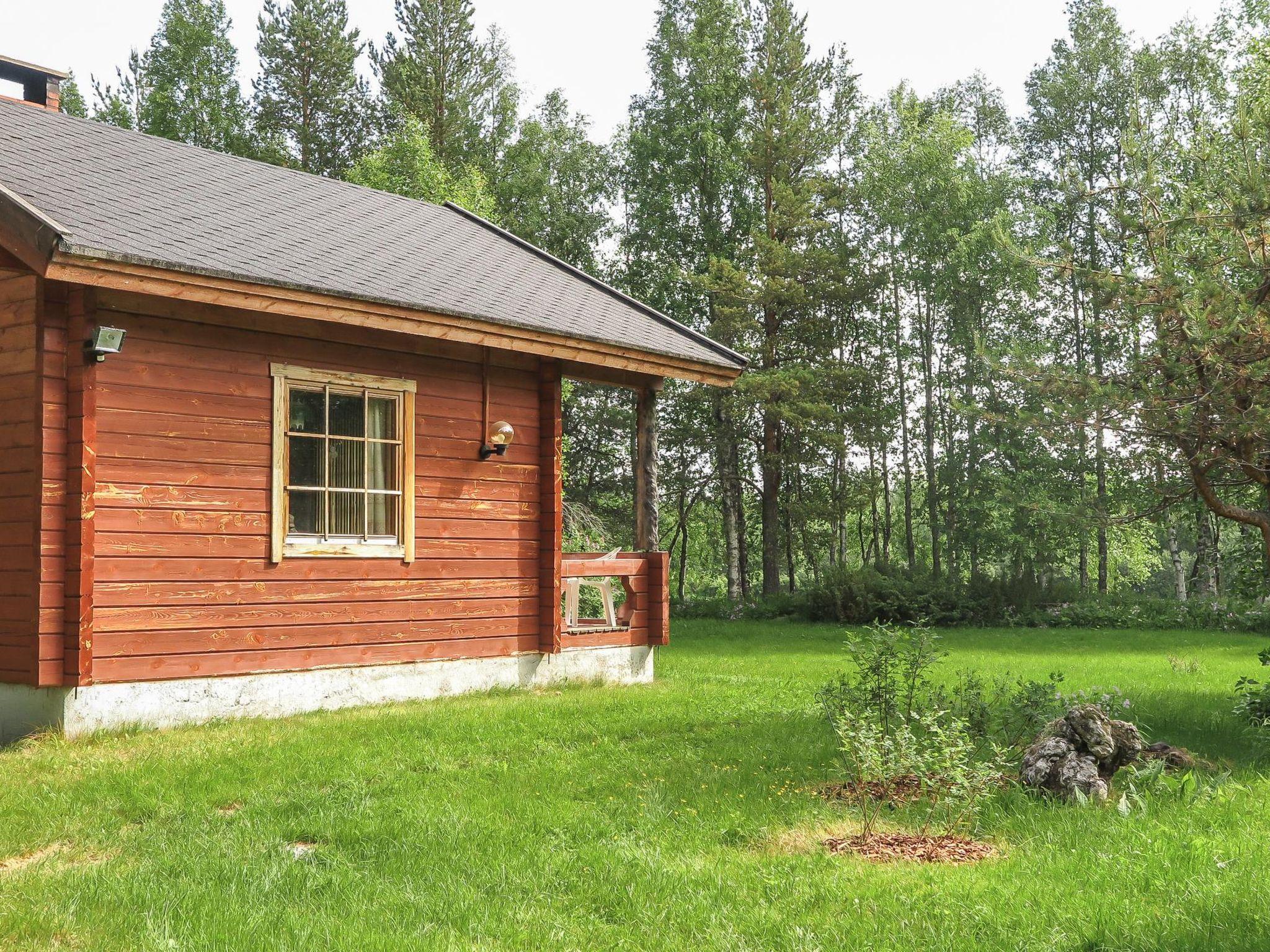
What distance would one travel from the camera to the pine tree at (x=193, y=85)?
30734 mm

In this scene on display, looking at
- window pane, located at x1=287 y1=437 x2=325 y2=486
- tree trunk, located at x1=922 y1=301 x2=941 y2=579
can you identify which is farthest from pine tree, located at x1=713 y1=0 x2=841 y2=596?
window pane, located at x1=287 y1=437 x2=325 y2=486

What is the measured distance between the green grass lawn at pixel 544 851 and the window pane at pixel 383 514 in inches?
69.1

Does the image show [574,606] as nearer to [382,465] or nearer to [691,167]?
[382,465]

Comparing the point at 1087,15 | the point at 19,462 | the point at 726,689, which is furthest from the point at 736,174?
the point at 19,462

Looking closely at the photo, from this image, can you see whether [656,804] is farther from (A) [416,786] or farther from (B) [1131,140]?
(B) [1131,140]

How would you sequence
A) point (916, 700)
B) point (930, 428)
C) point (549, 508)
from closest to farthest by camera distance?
point (916, 700) → point (549, 508) → point (930, 428)

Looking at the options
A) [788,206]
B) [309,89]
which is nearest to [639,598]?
Answer: [788,206]

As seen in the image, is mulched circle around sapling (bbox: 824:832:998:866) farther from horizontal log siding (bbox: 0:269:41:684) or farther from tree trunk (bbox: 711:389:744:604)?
tree trunk (bbox: 711:389:744:604)

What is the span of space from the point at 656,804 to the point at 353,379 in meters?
4.98

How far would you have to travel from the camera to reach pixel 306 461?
9.29 metres

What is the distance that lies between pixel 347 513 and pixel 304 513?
1.30 feet

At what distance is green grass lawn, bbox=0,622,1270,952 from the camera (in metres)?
4.13

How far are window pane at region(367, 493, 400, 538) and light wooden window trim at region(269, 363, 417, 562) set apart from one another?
0.22ft

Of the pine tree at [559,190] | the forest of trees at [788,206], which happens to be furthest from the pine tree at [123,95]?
the pine tree at [559,190]
